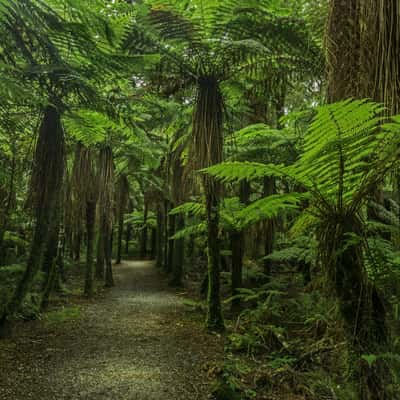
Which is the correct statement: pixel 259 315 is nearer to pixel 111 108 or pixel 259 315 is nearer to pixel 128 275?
pixel 111 108

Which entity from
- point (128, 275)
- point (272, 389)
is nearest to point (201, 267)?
point (128, 275)

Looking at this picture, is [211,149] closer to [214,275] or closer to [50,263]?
[214,275]

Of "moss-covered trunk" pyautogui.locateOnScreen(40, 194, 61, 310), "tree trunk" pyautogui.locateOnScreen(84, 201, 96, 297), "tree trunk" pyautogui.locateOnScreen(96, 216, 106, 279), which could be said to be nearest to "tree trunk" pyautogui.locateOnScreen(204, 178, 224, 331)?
"moss-covered trunk" pyautogui.locateOnScreen(40, 194, 61, 310)

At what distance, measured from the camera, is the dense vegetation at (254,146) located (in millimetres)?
1717

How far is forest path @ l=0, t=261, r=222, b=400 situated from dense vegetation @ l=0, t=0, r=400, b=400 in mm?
364

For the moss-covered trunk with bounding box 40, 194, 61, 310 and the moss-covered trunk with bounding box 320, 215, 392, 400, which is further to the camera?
the moss-covered trunk with bounding box 40, 194, 61, 310

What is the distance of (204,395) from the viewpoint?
3.16 m

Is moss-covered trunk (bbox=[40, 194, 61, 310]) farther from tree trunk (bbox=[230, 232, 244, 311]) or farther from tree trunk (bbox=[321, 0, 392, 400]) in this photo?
tree trunk (bbox=[321, 0, 392, 400])

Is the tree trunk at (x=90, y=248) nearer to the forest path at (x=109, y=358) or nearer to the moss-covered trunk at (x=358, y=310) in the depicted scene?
the forest path at (x=109, y=358)

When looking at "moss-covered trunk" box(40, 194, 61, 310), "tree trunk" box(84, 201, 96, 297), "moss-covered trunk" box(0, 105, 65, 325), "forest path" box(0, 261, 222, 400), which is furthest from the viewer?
"tree trunk" box(84, 201, 96, 297)

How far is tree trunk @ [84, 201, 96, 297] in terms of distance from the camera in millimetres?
8344

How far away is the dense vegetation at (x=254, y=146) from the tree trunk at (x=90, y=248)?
49mm

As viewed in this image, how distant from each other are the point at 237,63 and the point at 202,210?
7.86ft

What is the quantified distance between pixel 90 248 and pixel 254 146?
4959mm
